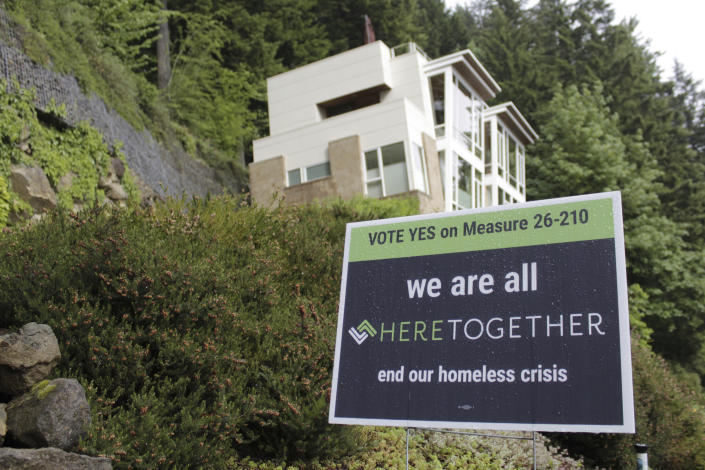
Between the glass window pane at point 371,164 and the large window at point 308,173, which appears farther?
the large window at point 308,173

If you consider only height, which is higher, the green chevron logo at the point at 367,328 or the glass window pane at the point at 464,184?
the glass window pane at the point at 464,184

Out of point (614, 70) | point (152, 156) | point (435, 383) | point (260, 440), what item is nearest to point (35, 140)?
point (152, 156)

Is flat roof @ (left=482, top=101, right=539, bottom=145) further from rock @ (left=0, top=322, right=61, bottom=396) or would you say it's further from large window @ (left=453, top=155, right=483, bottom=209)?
rock @ (left=0, top=322, right=61, bottom=396)

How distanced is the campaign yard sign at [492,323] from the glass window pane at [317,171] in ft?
59.7

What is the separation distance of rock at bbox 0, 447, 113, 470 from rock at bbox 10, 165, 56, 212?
6.86 m

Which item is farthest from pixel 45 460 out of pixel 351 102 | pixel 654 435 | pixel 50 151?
pixel 351 102

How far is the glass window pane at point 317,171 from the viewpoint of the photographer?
23075 millimetres

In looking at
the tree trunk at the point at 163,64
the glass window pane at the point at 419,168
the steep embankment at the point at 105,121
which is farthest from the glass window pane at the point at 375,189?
the tree trunk at the point at 163,64

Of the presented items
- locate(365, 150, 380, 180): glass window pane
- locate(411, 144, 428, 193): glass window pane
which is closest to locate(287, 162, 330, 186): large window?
locate(365, 150, 380, 180): glass window pane

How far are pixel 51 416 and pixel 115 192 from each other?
32.9 ft

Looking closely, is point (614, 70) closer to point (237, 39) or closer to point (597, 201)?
point (237, 39)

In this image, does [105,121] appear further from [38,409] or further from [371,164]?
[38,409]

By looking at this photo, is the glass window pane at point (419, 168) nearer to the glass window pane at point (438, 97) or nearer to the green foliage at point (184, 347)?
the glass window pane at point (438, 97)

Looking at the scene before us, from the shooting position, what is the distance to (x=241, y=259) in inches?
297
